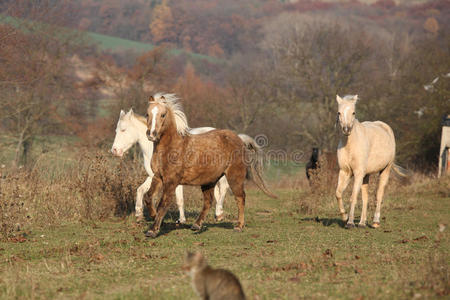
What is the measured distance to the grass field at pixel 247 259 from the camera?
18.9ft

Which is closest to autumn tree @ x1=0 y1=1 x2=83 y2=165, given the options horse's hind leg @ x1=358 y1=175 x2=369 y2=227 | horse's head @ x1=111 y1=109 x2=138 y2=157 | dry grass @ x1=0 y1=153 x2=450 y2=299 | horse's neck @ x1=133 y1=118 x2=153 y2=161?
dry grass @ x1=0 y1=153 x2=450 y2=299

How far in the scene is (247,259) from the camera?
7551mm

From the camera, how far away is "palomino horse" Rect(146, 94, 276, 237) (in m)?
9.22

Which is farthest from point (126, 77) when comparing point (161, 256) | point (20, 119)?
point (161, 256)

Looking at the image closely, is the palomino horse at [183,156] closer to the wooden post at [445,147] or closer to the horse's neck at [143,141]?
the horse's neck at [143,141]

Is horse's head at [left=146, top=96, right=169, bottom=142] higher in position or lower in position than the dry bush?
higher

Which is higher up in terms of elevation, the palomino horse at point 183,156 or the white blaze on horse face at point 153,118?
the white blaze on horse face at point 153,118

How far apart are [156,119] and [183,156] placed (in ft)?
2.76

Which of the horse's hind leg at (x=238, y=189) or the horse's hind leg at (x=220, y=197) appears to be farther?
the horse's hind leg at (x=220, y=197)

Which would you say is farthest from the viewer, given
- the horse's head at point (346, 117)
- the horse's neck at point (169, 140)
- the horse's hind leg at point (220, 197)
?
the horse's hind leg at point (220, 197)

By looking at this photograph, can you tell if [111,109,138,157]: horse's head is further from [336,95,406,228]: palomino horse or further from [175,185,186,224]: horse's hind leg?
[336,95,406,228]: palomino horse

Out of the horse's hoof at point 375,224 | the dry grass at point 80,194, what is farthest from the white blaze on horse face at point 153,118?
the horse's hoof at point 375,224

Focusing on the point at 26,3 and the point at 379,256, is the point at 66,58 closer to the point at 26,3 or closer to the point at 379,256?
the point at 26,3

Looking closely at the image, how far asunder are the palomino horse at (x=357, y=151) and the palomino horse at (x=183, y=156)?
6.61ft
